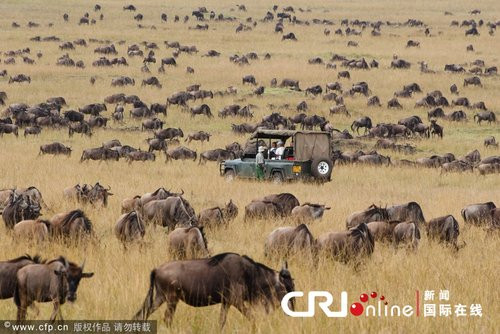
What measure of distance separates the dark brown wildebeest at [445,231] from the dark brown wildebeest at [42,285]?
777 cm

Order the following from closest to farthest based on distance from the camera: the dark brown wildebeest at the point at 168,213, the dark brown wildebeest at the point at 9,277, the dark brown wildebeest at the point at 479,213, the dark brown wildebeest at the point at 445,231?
1. the dark brown wildebeest at the point at 9,277
2. the dark brown wildebeest at the point at 445,231
3. the dark brown wildebeest at the point at 168,213
4. the dark brown wildebeest at the point at 479,213

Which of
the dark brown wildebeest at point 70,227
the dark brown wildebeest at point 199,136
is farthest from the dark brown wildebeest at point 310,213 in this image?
the dark brown wildebeest at point 199,136

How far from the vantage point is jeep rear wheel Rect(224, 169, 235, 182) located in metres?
23.0

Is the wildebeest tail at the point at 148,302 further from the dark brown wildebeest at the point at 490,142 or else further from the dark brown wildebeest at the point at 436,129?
the dark brown wildebeest at the point at 436,129

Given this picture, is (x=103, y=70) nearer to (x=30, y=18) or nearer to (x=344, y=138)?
(x=344, y=138)

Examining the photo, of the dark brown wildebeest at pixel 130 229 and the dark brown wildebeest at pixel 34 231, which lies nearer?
the dark brown wildebeest at pixel 34 231

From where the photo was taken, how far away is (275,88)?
46781 millimetres

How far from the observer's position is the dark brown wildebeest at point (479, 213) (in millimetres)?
15453

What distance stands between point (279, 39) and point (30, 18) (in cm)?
2862

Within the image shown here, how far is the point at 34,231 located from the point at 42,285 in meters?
4.65

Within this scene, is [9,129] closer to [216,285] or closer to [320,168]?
[320,168]

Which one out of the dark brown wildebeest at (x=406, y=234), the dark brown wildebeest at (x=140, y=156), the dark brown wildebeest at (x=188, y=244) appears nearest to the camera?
the dark brown wildebeest at (x=188, y=244)

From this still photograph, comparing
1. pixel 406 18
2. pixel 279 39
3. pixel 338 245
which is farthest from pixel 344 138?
pixel 406 18

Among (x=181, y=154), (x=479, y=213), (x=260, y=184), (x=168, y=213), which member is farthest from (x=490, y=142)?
(x=168, y=213)
